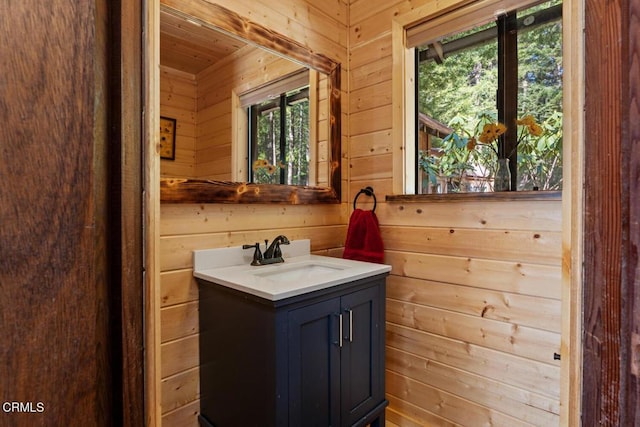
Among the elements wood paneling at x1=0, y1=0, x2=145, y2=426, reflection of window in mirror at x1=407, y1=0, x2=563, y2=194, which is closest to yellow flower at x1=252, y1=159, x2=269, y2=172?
reflection of window in mirror at x1=407, y1=0, x2=563, y2=194

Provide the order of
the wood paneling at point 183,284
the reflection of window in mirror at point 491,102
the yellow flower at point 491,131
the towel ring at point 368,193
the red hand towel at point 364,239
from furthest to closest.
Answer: the towel ring at point 368,193
the red hand towel at point 364,239
the yellow flower at point 491,131
the reflection of window in mirror at point 491,102
the wood paneling at point 183,284

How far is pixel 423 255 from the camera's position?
1.74 m

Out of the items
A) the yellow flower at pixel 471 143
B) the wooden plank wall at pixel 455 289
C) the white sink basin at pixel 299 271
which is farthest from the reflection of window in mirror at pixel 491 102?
the white sink basin at pixel 299 271

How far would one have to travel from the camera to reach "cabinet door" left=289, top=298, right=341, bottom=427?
1163mm

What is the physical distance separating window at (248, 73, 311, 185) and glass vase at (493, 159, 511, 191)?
3.18ft

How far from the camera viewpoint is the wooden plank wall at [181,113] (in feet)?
4.46

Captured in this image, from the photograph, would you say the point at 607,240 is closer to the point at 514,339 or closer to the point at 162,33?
the point at 514,339

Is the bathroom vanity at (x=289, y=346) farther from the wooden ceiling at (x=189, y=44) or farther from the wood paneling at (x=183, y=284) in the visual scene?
the wooden ceiling at (x=189, y=44)

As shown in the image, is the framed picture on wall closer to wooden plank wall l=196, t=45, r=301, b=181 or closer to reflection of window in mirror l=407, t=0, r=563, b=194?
wooden plank wall l=196, t=45, r=301, b=181

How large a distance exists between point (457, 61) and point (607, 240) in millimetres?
1633

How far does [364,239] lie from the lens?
6.11ft

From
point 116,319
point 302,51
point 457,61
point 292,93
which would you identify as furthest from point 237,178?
point 457,61

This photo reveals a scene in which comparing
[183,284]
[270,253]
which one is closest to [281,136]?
[270,253]

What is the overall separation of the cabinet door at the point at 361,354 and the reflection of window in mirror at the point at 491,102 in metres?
0.77
